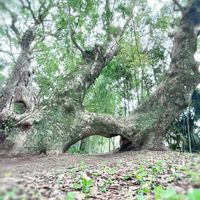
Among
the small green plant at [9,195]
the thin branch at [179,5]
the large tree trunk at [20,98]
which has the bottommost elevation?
the small green plant at [9,195]

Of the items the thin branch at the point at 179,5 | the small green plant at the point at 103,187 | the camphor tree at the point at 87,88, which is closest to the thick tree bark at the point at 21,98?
the camphor tree at the point at 87,88

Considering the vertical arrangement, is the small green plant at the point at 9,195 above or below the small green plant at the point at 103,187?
above

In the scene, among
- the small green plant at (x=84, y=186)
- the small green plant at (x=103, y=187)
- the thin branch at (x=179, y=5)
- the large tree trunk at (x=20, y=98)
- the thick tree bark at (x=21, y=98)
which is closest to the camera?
the small green plant at (x=84, y=186)

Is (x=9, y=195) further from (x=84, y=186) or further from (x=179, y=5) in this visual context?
(x=179, y=5)

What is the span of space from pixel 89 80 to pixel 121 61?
20.0 ft

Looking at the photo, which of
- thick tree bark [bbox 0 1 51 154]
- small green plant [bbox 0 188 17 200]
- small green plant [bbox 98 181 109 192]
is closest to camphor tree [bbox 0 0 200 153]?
thick tree bark [bbox 0 1 51 154]

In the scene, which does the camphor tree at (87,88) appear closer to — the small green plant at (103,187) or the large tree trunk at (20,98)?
the large tree trunk at (20,98)

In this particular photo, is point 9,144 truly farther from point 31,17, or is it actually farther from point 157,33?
point 157,33

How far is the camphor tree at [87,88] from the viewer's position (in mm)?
8281

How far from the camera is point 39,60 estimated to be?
15.1 m

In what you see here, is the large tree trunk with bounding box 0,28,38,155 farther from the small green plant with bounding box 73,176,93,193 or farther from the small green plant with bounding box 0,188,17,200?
the small green plant with bounding box 0,188,17,200

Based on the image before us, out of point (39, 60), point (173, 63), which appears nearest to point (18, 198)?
point (173, 63)

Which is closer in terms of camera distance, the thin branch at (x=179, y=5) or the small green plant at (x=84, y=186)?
the small green plant at (x=84, y=186)

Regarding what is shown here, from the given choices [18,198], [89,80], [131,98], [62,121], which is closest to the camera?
[18,198]
